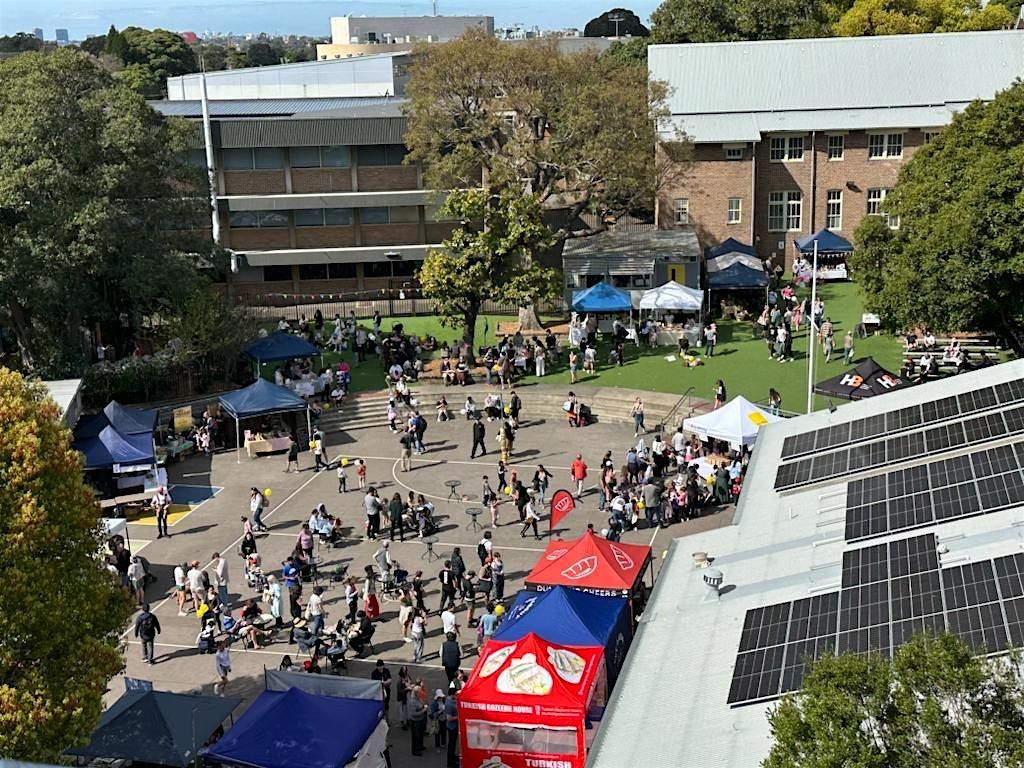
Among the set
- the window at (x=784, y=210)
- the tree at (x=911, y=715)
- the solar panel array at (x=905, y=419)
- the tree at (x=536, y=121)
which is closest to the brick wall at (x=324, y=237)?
the tree at (x=536, y=121)

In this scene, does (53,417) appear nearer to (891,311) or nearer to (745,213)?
(891,311)

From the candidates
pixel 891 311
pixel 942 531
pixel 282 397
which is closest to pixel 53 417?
pixel 942 531

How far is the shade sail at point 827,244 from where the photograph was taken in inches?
1966

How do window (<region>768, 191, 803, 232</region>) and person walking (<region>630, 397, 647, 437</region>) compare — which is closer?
person walking (<region>630, 397, 647, 437</region>)

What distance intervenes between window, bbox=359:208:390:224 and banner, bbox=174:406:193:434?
863 inches

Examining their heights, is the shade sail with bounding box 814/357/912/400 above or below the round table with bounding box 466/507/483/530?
above

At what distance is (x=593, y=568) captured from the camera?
74.4 feet

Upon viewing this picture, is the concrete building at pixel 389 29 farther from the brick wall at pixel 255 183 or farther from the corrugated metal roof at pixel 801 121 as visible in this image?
the corrugated metal roof at pixel 801 121

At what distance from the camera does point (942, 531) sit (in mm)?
16234

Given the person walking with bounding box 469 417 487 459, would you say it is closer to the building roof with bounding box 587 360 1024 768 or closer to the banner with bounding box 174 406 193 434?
the banner with bounding box 174 406 193 434

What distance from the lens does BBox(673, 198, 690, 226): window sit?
53.8 metres

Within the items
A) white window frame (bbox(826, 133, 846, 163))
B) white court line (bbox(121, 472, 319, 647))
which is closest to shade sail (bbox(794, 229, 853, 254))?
white window frame (bbox(826, 133, 846, 163))

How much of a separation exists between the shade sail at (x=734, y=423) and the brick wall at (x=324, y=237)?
93.6 ft

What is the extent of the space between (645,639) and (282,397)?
72.0ft
